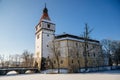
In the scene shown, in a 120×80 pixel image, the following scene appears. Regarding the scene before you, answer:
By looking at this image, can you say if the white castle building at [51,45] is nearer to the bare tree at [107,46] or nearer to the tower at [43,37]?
the tower at [43,37]

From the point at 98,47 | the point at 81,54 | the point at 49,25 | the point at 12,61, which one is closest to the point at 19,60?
the point at 12,61

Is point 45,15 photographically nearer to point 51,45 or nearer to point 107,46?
point 51,45

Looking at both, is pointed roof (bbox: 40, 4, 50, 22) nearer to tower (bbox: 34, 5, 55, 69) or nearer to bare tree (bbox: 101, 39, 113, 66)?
tower (bbox: 34, 5, 55, 69)

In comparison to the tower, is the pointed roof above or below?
above

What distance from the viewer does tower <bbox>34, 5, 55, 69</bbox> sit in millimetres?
33141

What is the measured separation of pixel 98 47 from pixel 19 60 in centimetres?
2735

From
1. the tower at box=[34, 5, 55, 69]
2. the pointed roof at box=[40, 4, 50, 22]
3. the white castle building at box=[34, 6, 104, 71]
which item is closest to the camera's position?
the white castle building at box=[34, 6, 104, 71]

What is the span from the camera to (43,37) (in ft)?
110

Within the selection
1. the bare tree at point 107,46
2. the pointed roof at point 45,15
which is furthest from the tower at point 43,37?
the bare tree at point 107,46

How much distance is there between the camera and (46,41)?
34000mm

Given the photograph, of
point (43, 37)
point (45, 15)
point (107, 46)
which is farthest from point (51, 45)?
point (107, 46)

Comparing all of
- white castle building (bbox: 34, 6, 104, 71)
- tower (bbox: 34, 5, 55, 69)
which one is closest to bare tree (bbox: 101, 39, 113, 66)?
white castle building (bbox: 34, 6, 104, 71)

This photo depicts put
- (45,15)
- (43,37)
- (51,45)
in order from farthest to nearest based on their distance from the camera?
(45,15) → (43,37) → (51,45)

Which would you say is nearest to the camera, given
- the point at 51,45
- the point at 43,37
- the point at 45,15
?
the point at 51,45
